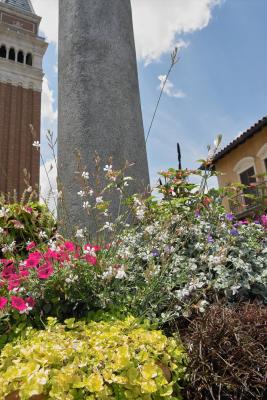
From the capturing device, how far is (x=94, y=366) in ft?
4.26

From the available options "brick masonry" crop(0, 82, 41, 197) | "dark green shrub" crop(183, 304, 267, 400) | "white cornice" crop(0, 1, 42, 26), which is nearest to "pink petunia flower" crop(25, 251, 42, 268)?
"dark green shrub" crop(183, 304, 267, 400)

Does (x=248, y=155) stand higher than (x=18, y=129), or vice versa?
(x=18, y=129)

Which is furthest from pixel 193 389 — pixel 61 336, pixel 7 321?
pixel 7 321

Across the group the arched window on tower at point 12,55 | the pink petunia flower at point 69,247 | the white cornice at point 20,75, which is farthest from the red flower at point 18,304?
the arched window on tower at point 12,55

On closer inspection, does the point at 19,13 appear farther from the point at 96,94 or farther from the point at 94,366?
the point at 94,366

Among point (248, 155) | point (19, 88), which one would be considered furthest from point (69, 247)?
point (19, 88)

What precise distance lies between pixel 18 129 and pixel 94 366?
4120cm

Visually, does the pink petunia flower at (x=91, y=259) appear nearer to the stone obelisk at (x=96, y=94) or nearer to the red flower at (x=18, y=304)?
the red flower at (x=18, y=304)

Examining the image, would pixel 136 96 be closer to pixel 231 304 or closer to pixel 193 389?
pixel 231 304

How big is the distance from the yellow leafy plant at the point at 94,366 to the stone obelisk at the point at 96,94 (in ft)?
4.95

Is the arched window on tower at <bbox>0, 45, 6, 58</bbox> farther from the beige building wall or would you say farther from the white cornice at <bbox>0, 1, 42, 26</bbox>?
the beige building wall

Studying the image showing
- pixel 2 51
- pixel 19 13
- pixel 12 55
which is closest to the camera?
pixel 2 51

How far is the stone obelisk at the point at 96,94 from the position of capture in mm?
3143

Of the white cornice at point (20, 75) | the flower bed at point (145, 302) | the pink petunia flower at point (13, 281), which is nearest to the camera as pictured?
the flower bed at point (145, 302)
